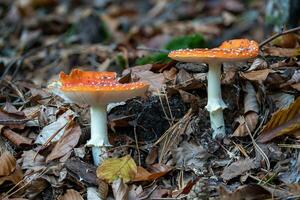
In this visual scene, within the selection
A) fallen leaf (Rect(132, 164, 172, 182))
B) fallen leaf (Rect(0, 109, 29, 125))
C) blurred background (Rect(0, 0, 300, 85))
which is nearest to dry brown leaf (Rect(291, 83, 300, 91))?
fallen leaf (Rect(132, 164, 172, 182))

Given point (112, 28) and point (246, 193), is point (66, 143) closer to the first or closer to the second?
point (246, 193)

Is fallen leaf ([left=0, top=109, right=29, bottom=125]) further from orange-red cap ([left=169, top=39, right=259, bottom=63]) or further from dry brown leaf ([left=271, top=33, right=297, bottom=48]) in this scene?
dry brown leaf ([left=271, top=33, right=297, bottom=48])

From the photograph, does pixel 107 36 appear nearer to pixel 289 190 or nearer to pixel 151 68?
pixel 151 68

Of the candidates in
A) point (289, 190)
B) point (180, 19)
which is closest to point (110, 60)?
point (289, 190)

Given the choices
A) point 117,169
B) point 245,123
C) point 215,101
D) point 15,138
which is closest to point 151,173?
point 117,169

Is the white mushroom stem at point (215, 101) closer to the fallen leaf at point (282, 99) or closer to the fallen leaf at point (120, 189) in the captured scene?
the fallen leaf at point (282, 99)

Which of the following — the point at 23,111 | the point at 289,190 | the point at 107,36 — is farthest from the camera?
the point at 107,36
